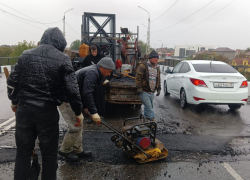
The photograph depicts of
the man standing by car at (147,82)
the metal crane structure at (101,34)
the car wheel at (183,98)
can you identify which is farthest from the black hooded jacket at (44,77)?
the metal crane structure at (101,34)

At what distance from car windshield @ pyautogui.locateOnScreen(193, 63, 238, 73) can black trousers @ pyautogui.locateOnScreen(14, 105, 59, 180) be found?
5.48 m

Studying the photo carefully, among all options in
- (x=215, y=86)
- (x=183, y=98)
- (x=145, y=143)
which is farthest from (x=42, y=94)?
(x=183, y=98)

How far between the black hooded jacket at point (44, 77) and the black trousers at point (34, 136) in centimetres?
10

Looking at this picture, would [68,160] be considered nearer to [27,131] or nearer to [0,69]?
[27,131]

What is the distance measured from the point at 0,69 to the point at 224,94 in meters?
18.1

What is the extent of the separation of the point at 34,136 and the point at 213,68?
19.6ft

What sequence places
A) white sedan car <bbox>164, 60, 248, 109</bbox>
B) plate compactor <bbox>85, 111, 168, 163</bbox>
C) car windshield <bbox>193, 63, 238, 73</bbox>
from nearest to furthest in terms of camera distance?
plate compactor <bbox>85, 111, 168, 163</bbox>
white sedan car <bbox>164, 60, 248, 109</bbox>
car windshield <bbox>193, 63, 238, 73</bbox>

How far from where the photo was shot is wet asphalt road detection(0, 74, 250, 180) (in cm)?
323

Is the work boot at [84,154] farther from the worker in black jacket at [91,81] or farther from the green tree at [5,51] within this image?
the green tree at [5,51]

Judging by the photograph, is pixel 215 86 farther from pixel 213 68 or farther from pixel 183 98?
pixel 183 98

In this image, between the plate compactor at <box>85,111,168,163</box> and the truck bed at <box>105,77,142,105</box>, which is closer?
the plate compactor at <box>85,111,168,163</box>

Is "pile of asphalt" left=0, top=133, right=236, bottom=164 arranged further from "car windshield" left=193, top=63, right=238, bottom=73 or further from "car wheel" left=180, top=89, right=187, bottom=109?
"car windshield" left=193, top=63, right=238, bottom=73

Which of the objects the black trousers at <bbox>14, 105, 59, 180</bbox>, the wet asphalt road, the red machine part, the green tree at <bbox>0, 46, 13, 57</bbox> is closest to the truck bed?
the wet asphalt road

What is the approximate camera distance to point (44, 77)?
7.70 feet
